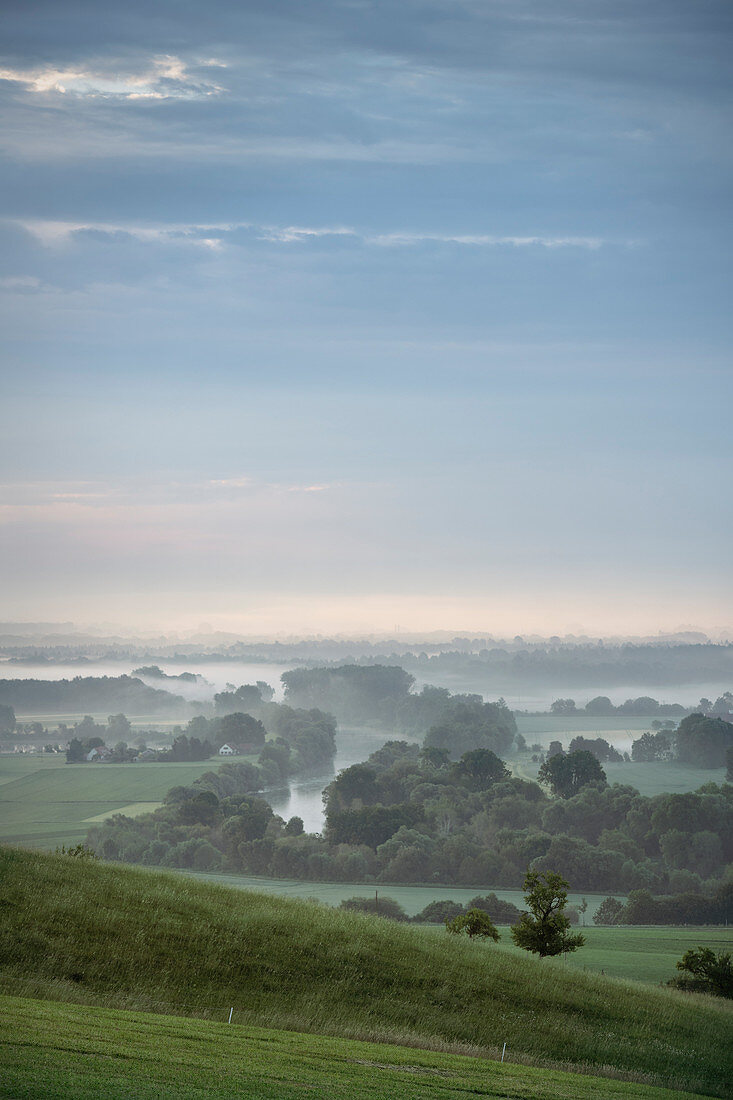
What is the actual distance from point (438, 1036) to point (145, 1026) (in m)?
10.3

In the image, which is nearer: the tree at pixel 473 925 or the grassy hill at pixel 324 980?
the grassy hill at pixel 324 980

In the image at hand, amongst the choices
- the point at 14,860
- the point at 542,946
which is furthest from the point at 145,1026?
the point at 542,946

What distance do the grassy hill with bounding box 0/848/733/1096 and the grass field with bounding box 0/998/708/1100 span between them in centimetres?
296

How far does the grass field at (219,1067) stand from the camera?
14.8 m

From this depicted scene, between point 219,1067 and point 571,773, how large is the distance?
16189 centimetres

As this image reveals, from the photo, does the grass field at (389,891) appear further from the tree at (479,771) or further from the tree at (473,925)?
the tree at (473,925)

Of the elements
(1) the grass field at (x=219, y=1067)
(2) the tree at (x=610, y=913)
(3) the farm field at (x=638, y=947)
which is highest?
(1) the grass field at (x=219, y=1067)

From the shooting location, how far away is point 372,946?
32625 mm

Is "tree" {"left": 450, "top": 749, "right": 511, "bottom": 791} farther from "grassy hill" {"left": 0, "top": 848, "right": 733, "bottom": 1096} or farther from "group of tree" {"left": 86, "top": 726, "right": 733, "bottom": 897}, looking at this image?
"grassy hill" {"left": 0, "top": 848, "right": 733, "bottom": 1096}

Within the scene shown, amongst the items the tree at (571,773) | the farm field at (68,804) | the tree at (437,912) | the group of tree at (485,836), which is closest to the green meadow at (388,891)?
the group of tree at (485,836)

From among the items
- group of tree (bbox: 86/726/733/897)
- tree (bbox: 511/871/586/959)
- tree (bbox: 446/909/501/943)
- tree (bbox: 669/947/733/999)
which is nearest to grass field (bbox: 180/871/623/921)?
group of tree (bbox: 86/726/733/897)

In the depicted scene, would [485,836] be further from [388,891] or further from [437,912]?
[437,912]

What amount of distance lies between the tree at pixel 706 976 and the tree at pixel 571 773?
12892cm

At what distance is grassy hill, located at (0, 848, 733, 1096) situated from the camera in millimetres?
26000
